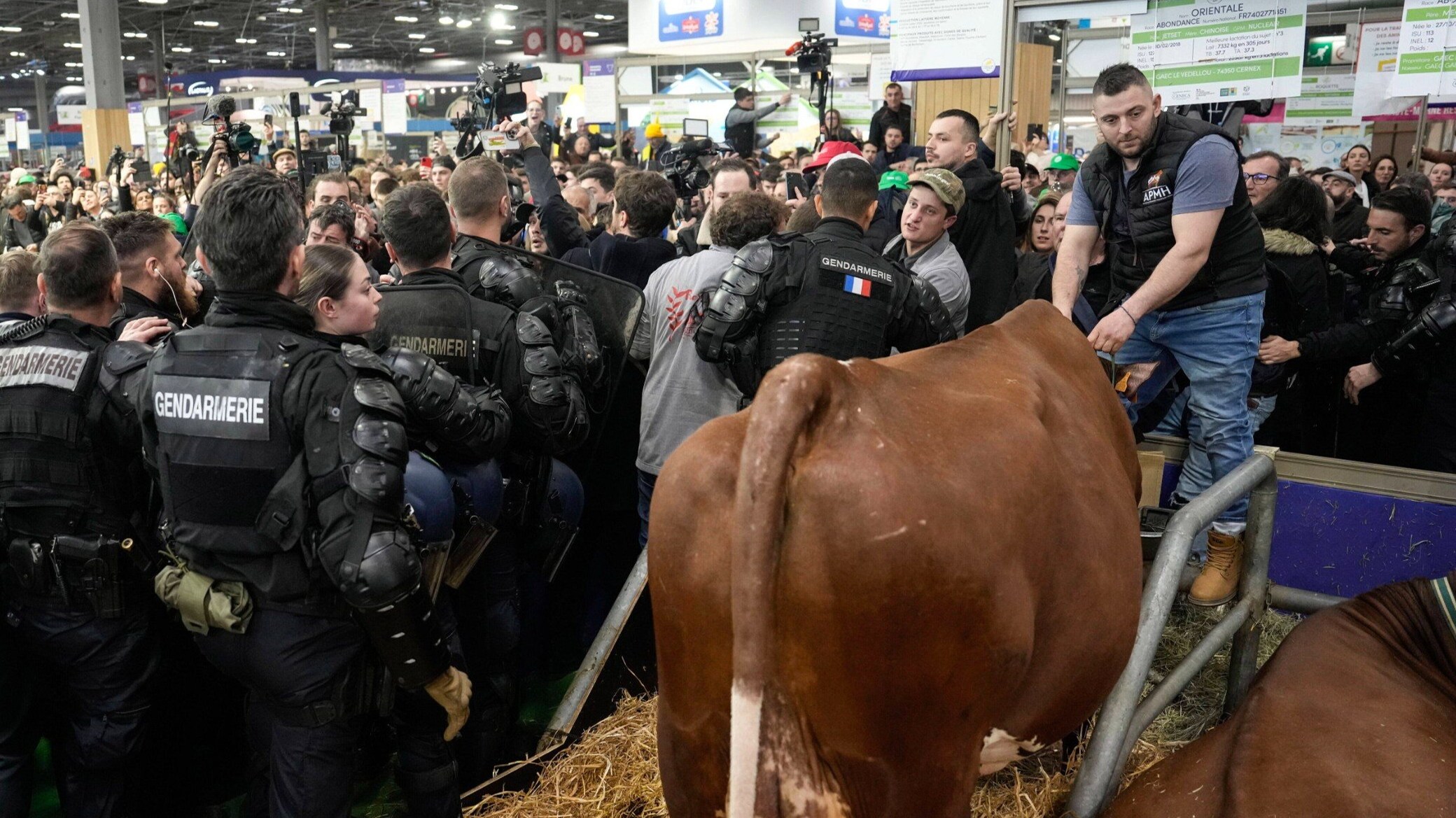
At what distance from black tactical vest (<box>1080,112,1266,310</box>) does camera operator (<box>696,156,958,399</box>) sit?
0.84m

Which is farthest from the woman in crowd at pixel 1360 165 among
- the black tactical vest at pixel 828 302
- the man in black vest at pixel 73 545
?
the man in black vest at pixel 73 545

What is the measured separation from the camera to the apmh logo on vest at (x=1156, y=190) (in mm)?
3895

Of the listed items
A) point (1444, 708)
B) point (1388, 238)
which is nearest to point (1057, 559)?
point (1444, 708)

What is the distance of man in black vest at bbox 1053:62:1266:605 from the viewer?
3.75 metres

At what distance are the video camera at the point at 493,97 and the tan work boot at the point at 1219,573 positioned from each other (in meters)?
4.21

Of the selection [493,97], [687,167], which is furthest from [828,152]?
[493,97]

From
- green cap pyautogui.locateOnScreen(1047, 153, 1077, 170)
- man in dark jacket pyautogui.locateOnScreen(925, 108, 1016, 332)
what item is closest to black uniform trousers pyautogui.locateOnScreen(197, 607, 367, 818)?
man in dark jacket pyautogui.locateOnScreen(925, 108, 1016, 332)

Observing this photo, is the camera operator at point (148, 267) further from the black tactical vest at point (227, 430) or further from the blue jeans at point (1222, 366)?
the blue jeans at point (1222, 366)

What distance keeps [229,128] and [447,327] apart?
4.48 metres

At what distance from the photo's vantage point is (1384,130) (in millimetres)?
14789

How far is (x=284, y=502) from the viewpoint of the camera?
8.82ft

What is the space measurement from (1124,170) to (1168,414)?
1540 millimetres

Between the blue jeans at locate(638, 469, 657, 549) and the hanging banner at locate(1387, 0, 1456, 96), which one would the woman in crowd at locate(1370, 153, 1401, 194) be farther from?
the blue jeans at locate(638, 469, 657, 549)

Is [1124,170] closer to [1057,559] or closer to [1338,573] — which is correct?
[1338,573]
